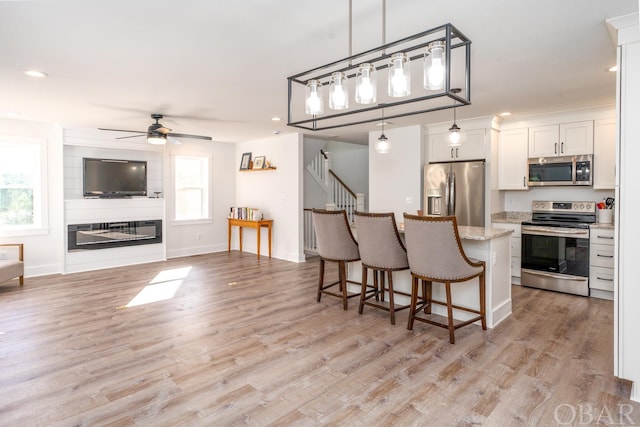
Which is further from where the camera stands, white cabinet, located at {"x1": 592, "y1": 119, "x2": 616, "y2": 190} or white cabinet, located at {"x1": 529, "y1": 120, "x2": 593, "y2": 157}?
white cabinet, located at {"x1": 529, "y1": 120, "x2": 593, "y2": 157}

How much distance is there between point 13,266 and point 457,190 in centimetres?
624

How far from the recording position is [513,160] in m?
5.48

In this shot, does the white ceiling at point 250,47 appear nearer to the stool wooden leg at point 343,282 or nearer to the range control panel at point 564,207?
the range control panel at point 564,207

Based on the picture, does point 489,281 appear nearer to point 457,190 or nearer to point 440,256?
point 440,256

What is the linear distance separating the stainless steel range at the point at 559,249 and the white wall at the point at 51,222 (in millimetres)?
6969

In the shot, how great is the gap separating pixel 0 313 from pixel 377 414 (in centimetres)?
411

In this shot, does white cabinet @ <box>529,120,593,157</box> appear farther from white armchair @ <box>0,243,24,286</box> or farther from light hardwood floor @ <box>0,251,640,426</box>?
white armchair @ <box>0,243,24,286</box>

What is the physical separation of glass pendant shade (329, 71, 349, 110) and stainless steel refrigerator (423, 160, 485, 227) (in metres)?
3.97

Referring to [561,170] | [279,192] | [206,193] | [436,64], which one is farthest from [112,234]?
[561,170]

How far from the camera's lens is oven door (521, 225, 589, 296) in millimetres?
4621

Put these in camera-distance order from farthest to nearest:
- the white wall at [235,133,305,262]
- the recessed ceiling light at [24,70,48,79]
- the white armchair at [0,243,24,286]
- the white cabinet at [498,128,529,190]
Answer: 1. the white wall at [235,133,305,262]
2. the white cabinet at [498,128,529,190]
3. the white armchair at [0,243,24,286]
4. the recessed ceiling light at [24,70,48,79]

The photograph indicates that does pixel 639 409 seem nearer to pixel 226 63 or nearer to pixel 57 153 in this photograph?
pixel 226 63

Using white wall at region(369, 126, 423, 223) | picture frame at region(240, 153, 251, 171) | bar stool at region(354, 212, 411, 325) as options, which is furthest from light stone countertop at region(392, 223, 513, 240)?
picture frame at region(240, 153, 251, 171)

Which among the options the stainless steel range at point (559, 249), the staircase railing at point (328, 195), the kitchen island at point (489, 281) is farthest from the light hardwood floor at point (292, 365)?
the staircase railing at point (328, 195)
